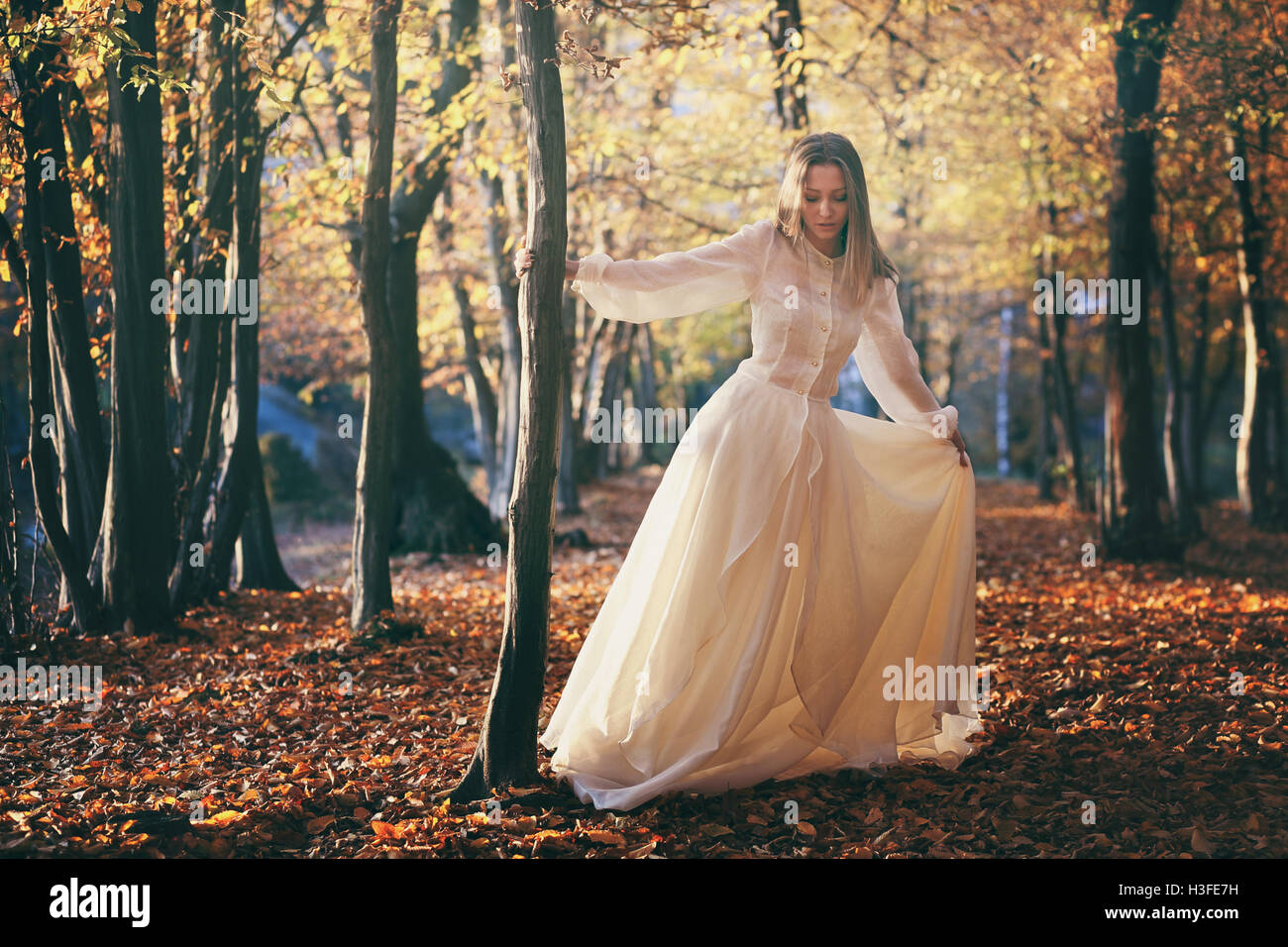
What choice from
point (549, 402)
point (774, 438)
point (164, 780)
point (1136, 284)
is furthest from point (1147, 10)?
point (164, 780)

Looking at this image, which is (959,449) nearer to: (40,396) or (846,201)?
(846,201)

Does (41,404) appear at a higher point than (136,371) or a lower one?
lower

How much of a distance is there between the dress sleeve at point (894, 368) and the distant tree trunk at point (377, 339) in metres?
3.34

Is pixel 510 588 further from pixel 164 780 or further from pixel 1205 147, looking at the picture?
pixel 1205 147

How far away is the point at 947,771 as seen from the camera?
4.91 meters

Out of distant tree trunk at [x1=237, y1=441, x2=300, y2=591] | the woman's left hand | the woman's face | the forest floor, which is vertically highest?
the woman's face

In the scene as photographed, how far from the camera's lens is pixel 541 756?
16.4 ft

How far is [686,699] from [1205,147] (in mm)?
10838

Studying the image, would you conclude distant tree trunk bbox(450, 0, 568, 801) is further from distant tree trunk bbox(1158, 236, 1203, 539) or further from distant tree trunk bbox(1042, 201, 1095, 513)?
distant tree trunk bbox(1042, 201, 1095, 513)

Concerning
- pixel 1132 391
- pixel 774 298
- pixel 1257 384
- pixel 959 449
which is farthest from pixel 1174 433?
pixel 774 298

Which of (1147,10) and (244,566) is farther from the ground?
(1147,10)

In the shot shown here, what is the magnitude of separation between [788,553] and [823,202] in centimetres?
152

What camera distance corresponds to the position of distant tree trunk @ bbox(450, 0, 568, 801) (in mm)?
4160

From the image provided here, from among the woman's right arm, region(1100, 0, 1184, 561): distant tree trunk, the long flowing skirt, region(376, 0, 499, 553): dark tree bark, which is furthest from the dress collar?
region(376, 0, 499, 553): dark tree bark
